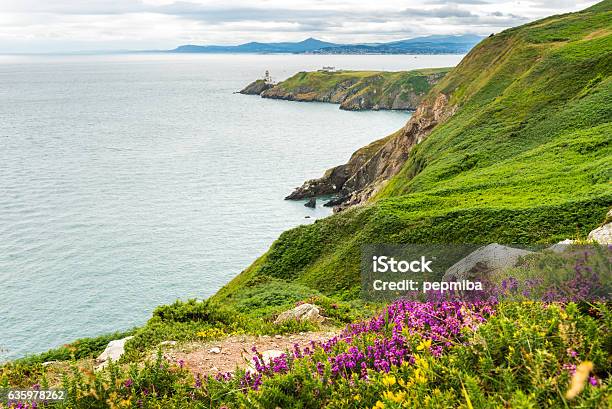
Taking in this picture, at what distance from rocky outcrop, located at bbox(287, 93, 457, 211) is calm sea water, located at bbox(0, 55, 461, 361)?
20.5ft

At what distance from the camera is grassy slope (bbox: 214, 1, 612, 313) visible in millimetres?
26111

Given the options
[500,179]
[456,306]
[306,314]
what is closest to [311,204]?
[500,179]

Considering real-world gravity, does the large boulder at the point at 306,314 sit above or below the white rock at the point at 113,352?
below

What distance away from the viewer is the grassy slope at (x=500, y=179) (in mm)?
26111

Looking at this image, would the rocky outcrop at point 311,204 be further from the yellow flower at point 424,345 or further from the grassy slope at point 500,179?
the yellow flower at point 424,345

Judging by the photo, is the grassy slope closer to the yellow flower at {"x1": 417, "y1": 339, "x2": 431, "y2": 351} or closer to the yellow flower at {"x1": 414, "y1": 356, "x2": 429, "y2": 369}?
the yellow flower at {"x1": 417, "y1": 339, "x2": 431, "y2": 351}

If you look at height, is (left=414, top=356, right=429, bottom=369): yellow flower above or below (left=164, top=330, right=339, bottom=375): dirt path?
above

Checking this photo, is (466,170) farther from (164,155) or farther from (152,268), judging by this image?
(164,155)

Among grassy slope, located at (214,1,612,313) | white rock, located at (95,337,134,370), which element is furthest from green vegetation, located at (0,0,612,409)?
white rock, located at (95,337,134,370)

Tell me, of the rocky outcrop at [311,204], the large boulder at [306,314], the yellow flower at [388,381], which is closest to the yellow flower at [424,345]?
the yellow flower at [388,381]

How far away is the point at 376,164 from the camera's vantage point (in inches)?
3211

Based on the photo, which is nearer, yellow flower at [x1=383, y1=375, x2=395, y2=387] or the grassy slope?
yellow flower at [x1=383, y1=375, x2=395, y2=387]

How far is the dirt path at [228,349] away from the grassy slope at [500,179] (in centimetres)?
1256

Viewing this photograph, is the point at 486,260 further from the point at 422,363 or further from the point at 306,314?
the point at 422,363
